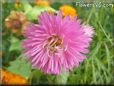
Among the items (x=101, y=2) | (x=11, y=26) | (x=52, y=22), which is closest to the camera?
(x=52, y=22)

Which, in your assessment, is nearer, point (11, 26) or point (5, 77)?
point (5, 77)

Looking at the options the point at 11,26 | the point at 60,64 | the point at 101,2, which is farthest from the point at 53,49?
the point at 11,26

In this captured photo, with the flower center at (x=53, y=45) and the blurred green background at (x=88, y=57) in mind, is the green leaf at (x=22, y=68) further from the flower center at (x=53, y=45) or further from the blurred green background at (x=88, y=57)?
the flower center at (x=53, y=45)

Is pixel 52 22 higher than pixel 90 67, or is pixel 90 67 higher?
pixel 52 22

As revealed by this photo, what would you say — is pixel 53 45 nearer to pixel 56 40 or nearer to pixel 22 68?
pixel 56 40

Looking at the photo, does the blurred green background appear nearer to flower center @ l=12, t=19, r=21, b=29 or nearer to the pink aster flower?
flower center @ l=12, t=19, r=21, b=29

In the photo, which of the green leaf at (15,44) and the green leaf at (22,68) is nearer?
the green leaf at (22,68)

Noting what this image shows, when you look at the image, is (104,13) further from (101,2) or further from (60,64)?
(60,64)

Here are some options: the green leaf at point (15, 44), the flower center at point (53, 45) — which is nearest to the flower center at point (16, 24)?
the green leaf at point (15, 44)
